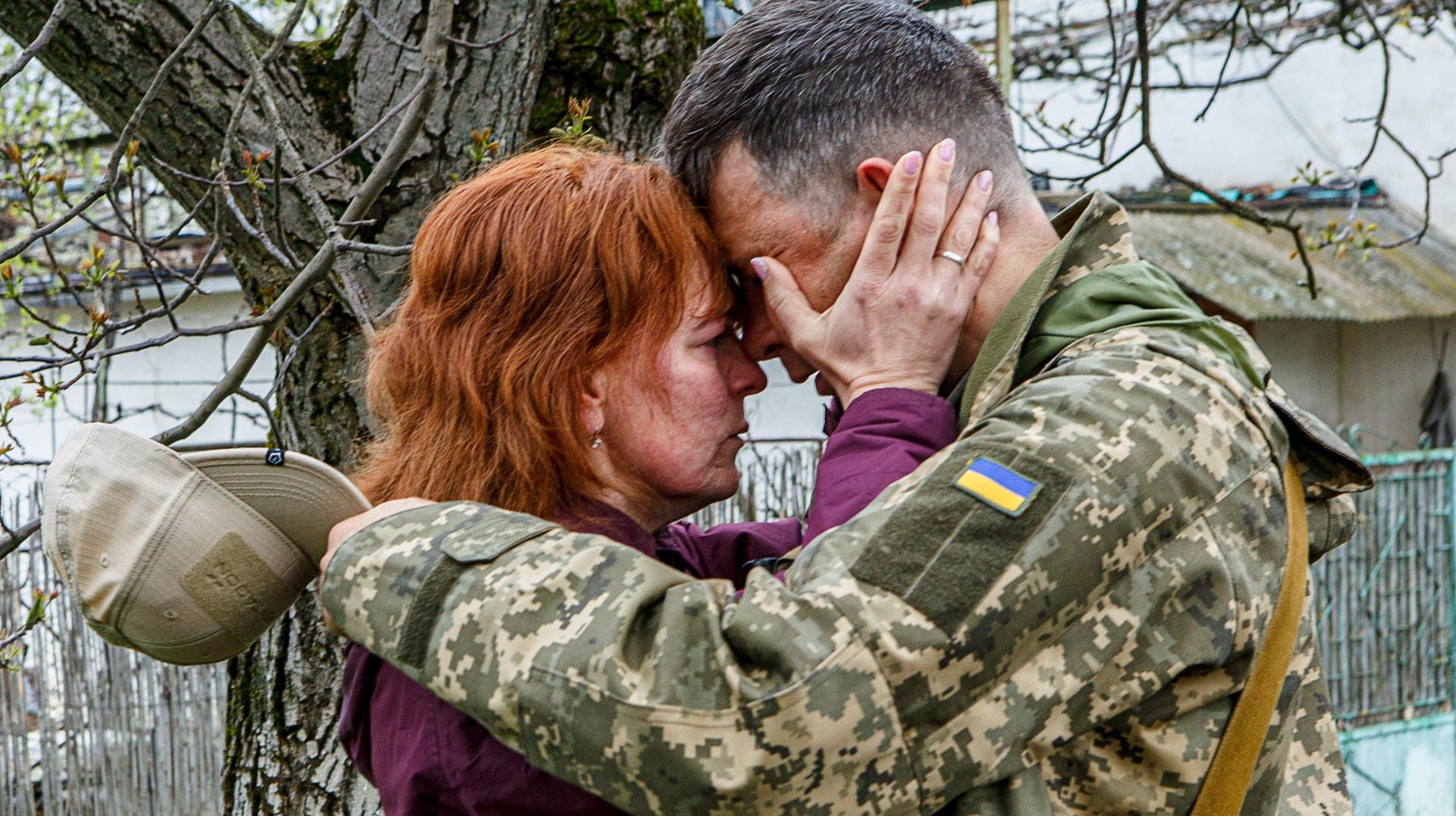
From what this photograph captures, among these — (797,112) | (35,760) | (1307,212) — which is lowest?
(35,760)

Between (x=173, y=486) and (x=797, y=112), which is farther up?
(x=797, y=112)

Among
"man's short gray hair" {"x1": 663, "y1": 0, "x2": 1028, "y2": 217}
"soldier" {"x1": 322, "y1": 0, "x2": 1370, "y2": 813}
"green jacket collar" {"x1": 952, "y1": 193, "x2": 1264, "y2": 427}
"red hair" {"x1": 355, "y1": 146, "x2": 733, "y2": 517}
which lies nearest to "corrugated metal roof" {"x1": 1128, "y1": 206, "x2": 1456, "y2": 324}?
"man's short gray hair" {"x1": 663, "y1": 0, "x2": 1028, "y2": 217}

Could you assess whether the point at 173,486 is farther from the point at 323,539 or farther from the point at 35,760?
the point at 35,760

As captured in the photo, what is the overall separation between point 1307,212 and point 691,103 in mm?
9169

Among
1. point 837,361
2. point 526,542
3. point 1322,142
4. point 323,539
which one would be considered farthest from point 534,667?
point 1322,142

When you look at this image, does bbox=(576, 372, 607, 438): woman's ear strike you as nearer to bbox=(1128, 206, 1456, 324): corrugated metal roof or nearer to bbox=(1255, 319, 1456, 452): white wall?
bbox=(1128, 206, 1456, 324): corrugated metal roof

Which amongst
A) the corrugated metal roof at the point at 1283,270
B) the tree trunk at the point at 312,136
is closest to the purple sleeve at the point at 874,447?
the tree trunk at the point at 312,136

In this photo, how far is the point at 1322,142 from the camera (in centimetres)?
1157

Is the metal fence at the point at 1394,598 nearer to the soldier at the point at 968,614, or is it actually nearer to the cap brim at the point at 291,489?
the soldier at the point at 968,614

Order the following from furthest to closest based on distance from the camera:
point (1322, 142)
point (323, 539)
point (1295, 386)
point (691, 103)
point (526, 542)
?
point (1322, 142) < point (1295, 386) < point (691, 103) < point (323, 539) < point (526, 542)

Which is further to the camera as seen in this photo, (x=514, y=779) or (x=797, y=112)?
(x=797, y=112)

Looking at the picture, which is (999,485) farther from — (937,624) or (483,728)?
(483,728)

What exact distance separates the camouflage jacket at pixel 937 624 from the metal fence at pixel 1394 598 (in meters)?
5.69

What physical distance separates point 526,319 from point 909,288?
1.82 ft
